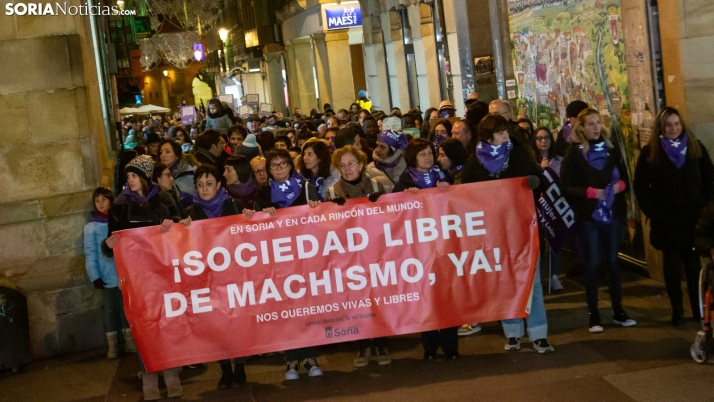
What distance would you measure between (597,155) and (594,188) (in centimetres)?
29

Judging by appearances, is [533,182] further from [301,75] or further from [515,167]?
[301,75]

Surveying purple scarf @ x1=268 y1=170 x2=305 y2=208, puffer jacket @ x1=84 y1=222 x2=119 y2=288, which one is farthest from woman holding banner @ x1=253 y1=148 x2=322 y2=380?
puffer jacket @ x1=84 y1=222 x2=119 y2=288

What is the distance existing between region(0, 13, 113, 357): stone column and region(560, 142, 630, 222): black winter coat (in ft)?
15.2

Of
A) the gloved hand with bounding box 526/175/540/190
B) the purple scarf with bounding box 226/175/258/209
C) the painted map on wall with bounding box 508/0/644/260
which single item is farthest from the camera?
the painted map on wall with bounding box 508/0/644/260

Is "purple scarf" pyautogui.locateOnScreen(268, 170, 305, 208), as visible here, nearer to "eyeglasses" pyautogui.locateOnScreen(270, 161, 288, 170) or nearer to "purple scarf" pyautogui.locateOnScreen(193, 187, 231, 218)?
"eyeglasses" pyautogui.locateOnScreen(270, 161, 288, 170)

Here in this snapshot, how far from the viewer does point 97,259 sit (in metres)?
9.18

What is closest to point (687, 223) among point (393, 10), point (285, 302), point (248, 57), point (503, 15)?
point (285, 302)

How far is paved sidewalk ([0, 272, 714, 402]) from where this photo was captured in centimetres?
679

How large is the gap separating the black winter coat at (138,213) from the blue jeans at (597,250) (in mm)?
3357

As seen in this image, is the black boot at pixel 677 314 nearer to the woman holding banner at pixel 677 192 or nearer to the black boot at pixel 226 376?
the woman holding banner at pixel 677 192

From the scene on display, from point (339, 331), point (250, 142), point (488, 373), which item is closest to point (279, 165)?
point (339, 331)

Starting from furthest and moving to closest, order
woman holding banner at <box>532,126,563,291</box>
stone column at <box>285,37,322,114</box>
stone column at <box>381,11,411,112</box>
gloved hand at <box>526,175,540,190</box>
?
stone column at <box>285,37,322,114</box> → stone column at <box>381,11,411,112</box> → woman holding banner at <box>532,126,563,291</box> → gloved hand at <box>526,175,540,190</box>

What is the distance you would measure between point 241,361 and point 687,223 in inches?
148

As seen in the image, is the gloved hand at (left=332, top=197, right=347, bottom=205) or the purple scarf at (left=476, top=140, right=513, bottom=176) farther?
the purple scarf at (left=476, top=140, right=513, bottom=176)
